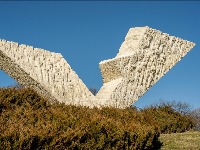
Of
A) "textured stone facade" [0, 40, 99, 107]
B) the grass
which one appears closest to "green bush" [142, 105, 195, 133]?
the grass

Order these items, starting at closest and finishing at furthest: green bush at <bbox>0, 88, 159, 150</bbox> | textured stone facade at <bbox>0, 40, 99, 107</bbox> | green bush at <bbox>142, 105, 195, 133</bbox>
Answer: green bush at <bbox>0, 88, 159, 150</bbox> < textured stone facade at <bbox>0, 40, 99, 107</bbox> < green bush at <bbox>142, 105, 195, 133</bbox>

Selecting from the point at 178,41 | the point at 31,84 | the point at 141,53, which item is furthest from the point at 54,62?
the point at 178,41

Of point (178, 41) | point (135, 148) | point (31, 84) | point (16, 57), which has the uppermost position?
point (178, 41)

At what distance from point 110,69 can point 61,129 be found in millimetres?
7148

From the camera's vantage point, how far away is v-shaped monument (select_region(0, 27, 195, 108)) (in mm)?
12891

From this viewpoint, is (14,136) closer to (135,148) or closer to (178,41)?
(135,148)

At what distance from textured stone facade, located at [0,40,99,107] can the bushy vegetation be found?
2.80 feet

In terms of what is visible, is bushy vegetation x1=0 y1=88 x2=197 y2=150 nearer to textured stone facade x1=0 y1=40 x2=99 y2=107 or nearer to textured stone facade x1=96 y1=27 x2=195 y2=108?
textured stone facade x1=0 y1=40 x2=99 y2=107

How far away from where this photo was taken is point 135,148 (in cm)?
927

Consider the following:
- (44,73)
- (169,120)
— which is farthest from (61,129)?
(169,120)

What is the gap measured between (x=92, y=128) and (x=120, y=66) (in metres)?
6.15

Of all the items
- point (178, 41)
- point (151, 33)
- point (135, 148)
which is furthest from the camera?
point (178, 41)

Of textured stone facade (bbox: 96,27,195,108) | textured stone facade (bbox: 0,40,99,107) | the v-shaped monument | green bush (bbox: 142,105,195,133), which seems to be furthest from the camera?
green bush (bbox: 142,105,195,133)

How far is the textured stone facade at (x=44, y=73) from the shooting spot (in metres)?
12.6
